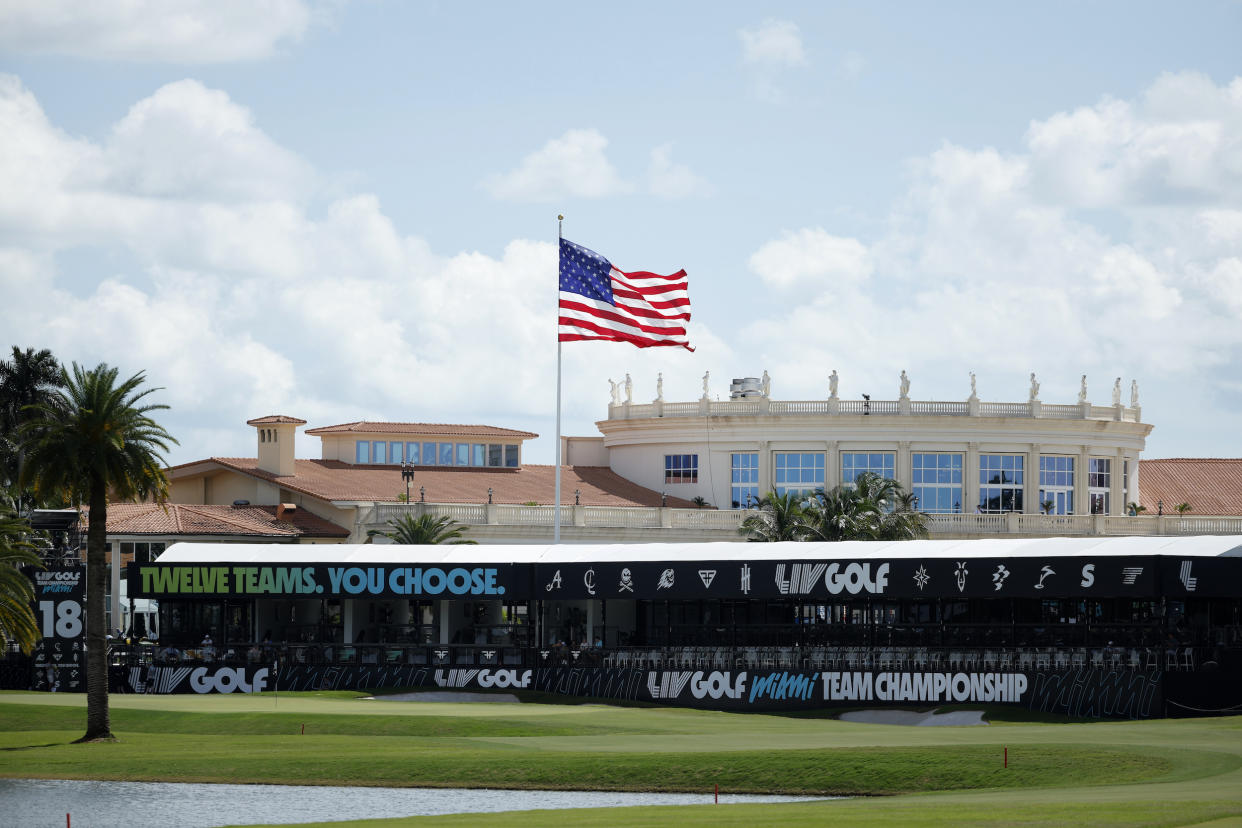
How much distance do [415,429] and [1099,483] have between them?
3826cm

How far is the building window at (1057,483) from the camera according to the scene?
10588 centimetres

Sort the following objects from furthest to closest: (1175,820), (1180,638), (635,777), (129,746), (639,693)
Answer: (639,693) < (1180,638) < (129,746) < (635,777) < (1175,820)

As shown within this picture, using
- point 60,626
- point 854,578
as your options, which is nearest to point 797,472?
point 854,578

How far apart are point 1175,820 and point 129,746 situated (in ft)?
89.5

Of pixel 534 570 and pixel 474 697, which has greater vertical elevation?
pixel 534 570

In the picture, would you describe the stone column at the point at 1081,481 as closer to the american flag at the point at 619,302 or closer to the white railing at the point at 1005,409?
the white railing at the point at 1005,409

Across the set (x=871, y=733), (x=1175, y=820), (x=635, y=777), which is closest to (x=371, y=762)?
(x=635, y=777)

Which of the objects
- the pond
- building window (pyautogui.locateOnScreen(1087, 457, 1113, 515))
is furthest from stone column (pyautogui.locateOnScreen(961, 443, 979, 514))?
the pond

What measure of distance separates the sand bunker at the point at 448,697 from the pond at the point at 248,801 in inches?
824

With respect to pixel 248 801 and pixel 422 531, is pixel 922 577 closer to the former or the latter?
pixel 248 801

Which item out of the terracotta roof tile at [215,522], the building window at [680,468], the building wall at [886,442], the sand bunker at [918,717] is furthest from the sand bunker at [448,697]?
the building window at [680,468]

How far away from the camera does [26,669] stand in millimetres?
64062

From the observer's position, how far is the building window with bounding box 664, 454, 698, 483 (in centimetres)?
10731

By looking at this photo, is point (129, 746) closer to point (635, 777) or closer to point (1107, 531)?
point (635, 777)
